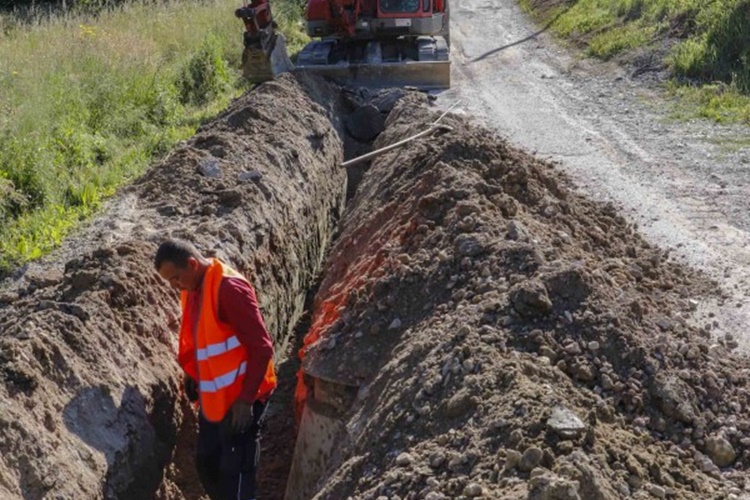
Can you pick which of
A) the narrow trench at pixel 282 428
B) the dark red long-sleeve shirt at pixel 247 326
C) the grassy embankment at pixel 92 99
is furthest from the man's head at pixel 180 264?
the grassy embankment at pixel 92 99

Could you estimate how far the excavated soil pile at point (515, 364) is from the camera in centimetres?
461

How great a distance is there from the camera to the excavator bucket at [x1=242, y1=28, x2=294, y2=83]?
15086mm

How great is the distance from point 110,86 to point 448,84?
5668 millimetres

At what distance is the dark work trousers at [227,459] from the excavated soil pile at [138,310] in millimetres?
394

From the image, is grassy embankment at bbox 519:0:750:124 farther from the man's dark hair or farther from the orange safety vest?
the man's dark hair

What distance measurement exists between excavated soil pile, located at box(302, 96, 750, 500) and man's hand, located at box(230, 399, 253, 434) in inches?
22.4

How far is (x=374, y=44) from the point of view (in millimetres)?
17875

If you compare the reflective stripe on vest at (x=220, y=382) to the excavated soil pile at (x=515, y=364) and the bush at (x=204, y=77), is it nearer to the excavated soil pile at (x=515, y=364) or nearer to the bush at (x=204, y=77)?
the excavated soil pile at (x=515, y=364)

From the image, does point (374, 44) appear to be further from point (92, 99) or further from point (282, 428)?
point (282, 428)

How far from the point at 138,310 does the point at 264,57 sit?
8888mm

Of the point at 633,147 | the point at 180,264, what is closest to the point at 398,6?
Result: the point at 633,147

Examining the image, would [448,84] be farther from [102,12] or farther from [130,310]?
[130,310]

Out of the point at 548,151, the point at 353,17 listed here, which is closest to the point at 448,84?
the point at 353,17

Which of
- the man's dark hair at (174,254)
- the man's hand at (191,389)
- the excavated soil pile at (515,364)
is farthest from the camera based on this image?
the man's hand at (191,389)
